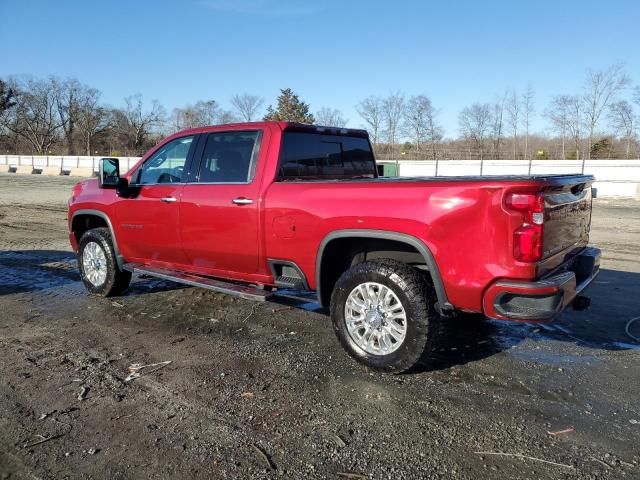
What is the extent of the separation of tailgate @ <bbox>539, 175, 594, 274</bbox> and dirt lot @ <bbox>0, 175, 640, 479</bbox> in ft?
3.18

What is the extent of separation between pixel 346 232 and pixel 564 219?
5.19 feet

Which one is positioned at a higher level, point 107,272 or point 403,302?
point 403,302

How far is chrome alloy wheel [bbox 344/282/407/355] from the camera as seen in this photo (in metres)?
3.96

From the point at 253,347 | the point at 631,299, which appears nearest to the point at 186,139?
the point at 253,347

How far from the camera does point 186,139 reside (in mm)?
5527

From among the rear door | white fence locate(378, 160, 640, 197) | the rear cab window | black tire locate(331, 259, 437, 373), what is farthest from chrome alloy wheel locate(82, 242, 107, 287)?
white fence locate(378, 160, 640, 197)

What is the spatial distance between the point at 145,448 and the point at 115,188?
3549 mm

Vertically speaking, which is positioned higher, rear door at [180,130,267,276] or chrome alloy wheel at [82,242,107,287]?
rear door at [180,130,267,276]

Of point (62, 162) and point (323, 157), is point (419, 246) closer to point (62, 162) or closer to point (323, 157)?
point (323, 157)

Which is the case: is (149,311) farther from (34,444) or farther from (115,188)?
(34,444)

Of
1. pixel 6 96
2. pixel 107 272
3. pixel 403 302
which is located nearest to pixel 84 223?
pixel 107 272

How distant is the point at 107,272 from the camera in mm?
6145

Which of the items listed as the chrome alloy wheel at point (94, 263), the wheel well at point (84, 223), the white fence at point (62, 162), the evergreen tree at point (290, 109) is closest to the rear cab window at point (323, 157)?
the chrome alloy wheel at point (94, 263)

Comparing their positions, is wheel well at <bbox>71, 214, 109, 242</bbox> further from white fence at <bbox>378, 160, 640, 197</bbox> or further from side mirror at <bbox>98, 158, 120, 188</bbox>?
white fence at <bbox>378, 160, 640, 197</bbox>
